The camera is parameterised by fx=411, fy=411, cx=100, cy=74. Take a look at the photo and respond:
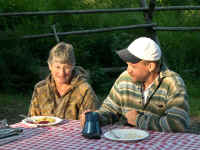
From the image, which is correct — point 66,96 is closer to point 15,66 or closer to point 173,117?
point 173,117

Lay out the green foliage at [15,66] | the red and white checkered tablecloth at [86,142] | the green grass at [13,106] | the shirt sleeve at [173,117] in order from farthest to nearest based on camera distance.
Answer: the green foliage at [15,66]
the green grass at [13,106]
the shirt sleeve at [173,117]
the red and white checkered tablecloth at [86,142]

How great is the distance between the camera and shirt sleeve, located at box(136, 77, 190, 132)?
8.36ft

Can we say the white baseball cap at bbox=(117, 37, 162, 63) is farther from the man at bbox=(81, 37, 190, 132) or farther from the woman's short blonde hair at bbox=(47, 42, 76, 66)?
the woman's short blonde hair at bbox=(47, 42, 76, 66)

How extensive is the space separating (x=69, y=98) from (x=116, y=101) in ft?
1.52

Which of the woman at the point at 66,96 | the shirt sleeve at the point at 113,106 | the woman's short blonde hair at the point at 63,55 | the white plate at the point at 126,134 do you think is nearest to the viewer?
the white plate at the point at 126,134

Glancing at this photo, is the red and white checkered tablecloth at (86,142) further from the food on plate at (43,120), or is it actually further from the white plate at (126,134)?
the food on plate at (43,120)

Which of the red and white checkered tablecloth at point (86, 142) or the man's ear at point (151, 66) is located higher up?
the man's ear at point (151, 66)

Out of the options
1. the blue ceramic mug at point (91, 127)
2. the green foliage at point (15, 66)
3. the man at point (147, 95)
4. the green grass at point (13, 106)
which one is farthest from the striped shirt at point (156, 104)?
the green foliage at point (15, 66)

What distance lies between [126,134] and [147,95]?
1.73 ft

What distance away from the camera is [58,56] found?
3.12m

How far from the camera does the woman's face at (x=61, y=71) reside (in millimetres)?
3123

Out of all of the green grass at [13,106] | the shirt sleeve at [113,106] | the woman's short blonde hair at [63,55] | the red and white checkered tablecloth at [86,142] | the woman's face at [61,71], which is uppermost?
the woman's short blonde hair at [63,55]

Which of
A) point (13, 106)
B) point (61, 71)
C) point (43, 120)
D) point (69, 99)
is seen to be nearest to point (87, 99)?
point (69, 99)

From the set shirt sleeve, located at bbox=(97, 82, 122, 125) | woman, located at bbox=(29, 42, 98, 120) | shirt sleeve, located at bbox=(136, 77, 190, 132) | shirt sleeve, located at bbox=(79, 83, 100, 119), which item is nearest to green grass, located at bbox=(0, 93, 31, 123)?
woman, located at bbox=(29, 42, 98, 120)
